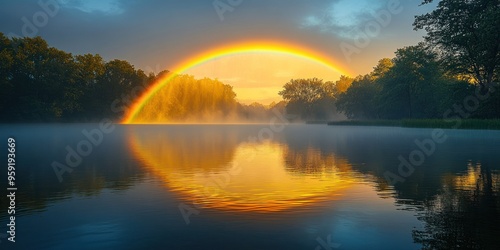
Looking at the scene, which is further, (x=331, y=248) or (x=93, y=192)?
(x=93, y=192)

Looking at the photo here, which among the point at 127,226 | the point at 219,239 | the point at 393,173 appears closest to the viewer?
the point at 219,239

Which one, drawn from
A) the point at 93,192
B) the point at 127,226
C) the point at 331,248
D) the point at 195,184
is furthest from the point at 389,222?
the point at 93,192

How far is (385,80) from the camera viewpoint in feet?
417

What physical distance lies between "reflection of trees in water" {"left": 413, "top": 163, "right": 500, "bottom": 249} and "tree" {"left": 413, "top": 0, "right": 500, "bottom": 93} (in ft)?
204

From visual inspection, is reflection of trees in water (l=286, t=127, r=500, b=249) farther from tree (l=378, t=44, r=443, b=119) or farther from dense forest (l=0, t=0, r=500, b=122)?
tree (l=378, t=44, r=443, b=119)

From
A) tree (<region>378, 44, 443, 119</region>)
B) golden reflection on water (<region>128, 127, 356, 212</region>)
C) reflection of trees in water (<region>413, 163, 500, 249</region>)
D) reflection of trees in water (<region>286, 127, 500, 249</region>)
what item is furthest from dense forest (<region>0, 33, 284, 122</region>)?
reflection of trees in water (<region>413, 163, 500, 249</region>)

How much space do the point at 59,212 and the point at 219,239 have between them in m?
5.83

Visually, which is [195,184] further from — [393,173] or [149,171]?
[393,173]


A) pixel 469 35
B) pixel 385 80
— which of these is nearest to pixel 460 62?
pixel 469 35

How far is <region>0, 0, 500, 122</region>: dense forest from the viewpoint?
76812 mm

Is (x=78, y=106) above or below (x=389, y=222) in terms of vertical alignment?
above

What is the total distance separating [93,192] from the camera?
648 inches

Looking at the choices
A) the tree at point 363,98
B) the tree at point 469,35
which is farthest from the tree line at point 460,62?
the tree at point 363,98

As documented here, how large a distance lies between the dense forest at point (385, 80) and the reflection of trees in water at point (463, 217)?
63004mm
